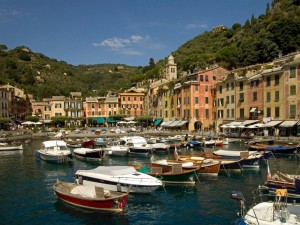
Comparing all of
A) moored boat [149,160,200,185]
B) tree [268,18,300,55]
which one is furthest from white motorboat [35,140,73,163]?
tree [268,18,300,55]

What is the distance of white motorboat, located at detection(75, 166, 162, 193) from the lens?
84.3 feet

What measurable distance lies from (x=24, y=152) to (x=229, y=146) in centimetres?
3550

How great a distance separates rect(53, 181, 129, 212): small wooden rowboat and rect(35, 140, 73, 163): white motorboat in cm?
1985

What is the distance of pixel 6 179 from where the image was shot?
34125mm

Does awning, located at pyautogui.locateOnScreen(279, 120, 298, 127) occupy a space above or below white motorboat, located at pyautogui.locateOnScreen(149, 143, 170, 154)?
above

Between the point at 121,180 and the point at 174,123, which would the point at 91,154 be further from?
the point at 174,123

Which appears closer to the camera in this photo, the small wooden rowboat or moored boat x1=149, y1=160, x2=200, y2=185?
the small wooden rowboat

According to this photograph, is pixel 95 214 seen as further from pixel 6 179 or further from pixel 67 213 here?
pixel 6 179

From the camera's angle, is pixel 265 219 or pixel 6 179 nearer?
pixel 265 219

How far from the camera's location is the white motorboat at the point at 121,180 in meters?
25.7

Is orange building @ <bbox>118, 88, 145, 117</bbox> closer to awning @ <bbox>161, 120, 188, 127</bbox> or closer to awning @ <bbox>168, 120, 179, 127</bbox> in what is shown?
awning @ <bbox>161, 120, 188, 127</bbox>

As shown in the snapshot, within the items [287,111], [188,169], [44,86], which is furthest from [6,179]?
[44,86]

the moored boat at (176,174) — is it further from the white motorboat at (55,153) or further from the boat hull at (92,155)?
the white motorboat at (55,153)

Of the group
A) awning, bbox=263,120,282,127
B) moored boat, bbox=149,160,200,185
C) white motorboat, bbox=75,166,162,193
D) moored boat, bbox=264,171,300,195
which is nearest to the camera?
moored boat, bbox=264,171,300,195
